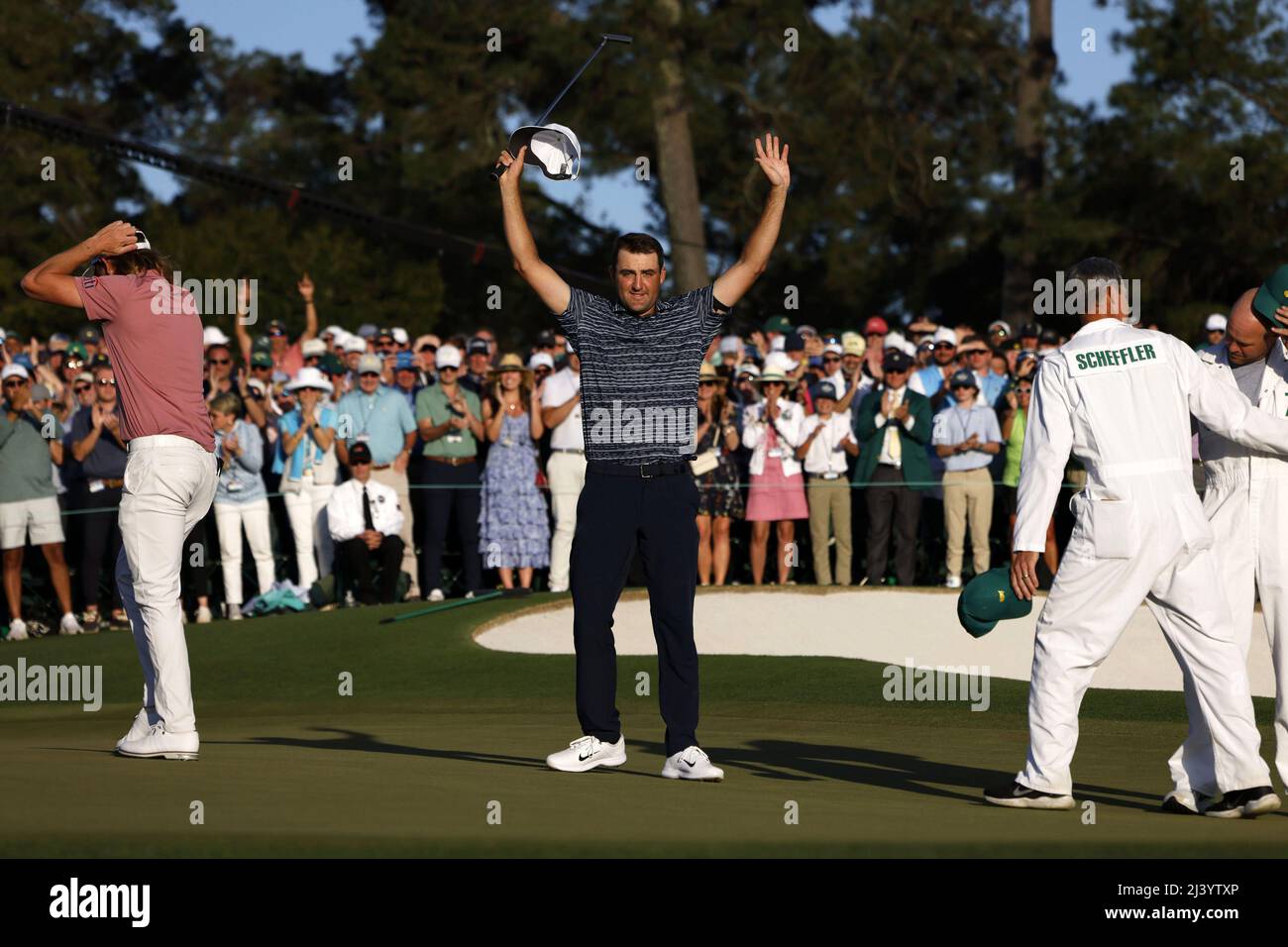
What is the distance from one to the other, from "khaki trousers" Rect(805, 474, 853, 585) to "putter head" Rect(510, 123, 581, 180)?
9988 millimetres

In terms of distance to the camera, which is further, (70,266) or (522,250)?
(70,266)

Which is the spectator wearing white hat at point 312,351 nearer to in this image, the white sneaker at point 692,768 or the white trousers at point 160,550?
the white trousers at point 160,550

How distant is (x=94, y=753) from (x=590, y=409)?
2.81 meters

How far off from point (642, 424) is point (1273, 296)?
2739mm

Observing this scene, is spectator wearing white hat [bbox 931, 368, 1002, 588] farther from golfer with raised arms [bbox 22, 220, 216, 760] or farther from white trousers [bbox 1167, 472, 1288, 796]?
golfer with raised arms [bbox 22, 220, 216, 760]

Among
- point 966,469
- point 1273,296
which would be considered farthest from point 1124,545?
point 966,469

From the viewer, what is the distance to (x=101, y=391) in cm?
1802

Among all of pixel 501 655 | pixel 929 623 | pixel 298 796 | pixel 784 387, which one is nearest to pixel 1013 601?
pixel 298 796

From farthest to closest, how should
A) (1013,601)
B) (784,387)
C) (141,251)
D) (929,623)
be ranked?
(784,387) → (929,623) → (141,251) → (1013,601)

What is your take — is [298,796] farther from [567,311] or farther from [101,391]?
[101,391]

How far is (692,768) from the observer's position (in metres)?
8.33

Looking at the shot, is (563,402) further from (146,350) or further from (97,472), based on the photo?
(146,350)

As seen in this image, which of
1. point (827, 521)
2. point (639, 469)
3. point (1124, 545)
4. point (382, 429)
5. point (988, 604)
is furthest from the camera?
point (382, 429)
